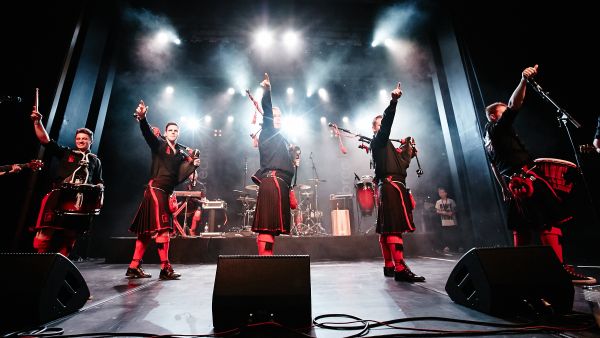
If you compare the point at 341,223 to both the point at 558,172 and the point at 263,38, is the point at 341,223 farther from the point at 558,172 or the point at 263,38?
the point at 263,38

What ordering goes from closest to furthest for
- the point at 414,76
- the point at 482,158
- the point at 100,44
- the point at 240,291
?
1. the point at 240,291
2. the point at 482,158
3. the point at 100,44
4. the point at 414,76

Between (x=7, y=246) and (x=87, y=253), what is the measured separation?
345 cm

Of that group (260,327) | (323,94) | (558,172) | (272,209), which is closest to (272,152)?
(272,209)

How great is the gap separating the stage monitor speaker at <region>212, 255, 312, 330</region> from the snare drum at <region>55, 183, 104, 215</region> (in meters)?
2.48

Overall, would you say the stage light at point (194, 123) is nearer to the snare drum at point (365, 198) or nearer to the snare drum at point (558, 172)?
the snare drum at point (365, 198)

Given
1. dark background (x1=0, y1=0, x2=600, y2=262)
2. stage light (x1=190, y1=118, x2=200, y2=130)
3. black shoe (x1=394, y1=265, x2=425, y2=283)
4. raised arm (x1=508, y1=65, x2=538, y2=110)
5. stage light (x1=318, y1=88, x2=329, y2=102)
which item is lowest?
black shoe (x1=394, y1=265, x2=425, y2=283)

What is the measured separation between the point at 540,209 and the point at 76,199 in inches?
190

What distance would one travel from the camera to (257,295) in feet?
4.34

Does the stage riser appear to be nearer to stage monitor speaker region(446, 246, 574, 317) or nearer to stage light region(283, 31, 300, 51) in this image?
stage monitor speaker region(446, 246, 574, 317)

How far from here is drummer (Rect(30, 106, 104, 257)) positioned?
113 inches

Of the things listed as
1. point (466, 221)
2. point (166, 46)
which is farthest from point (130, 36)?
point (466, 221)

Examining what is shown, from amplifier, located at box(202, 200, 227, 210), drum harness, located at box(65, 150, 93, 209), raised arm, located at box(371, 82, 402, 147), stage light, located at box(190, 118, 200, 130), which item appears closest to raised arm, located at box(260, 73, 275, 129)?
raised arm, located at box(371, 82, 402, 147)

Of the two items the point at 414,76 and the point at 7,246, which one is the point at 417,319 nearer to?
the point at 7,246

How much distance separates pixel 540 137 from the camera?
15.1 feet
